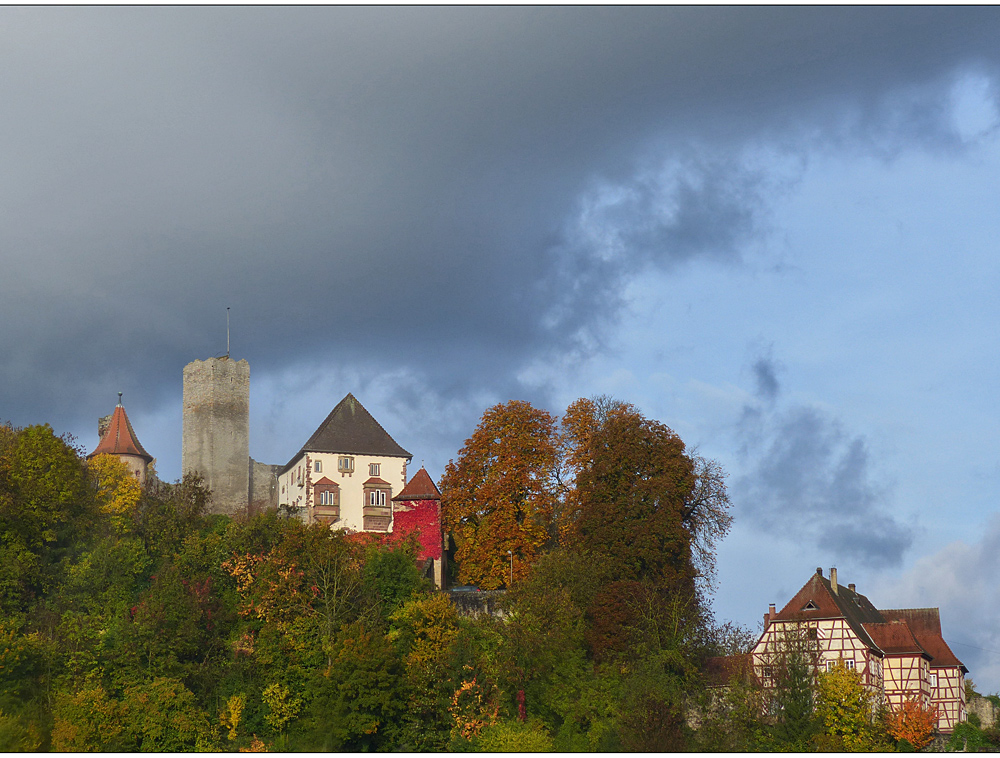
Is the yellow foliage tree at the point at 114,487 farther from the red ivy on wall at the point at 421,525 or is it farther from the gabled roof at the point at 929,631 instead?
the gabled roof at the point at 929,631

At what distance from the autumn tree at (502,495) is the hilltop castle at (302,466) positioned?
1816 millimetres

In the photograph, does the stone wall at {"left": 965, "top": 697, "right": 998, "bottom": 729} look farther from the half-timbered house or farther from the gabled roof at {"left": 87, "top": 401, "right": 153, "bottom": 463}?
the gabled roof at {"left": 87, "top": 401, "right": 153, "bottom": 463}

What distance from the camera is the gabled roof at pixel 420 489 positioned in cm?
5762

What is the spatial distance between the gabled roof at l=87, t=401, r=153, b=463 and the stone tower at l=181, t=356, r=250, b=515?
2629 millimetres

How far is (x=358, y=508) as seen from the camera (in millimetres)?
60406

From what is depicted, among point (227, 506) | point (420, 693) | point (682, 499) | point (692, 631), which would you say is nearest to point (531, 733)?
point (420, 693)

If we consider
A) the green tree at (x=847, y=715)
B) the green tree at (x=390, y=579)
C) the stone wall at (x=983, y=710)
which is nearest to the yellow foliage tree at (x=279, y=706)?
the green tree at (x=390, y=579)

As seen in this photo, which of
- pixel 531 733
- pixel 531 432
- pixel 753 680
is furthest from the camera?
pixel 531 432

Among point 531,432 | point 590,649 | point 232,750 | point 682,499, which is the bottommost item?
point 232,750

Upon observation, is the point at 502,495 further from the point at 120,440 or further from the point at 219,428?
the point at 120,440

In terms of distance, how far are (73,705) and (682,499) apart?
24140mm

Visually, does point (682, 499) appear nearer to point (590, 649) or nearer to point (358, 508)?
point (590, 649)

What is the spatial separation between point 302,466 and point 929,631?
30508mm

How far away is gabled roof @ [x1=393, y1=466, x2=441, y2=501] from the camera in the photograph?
57625mm
